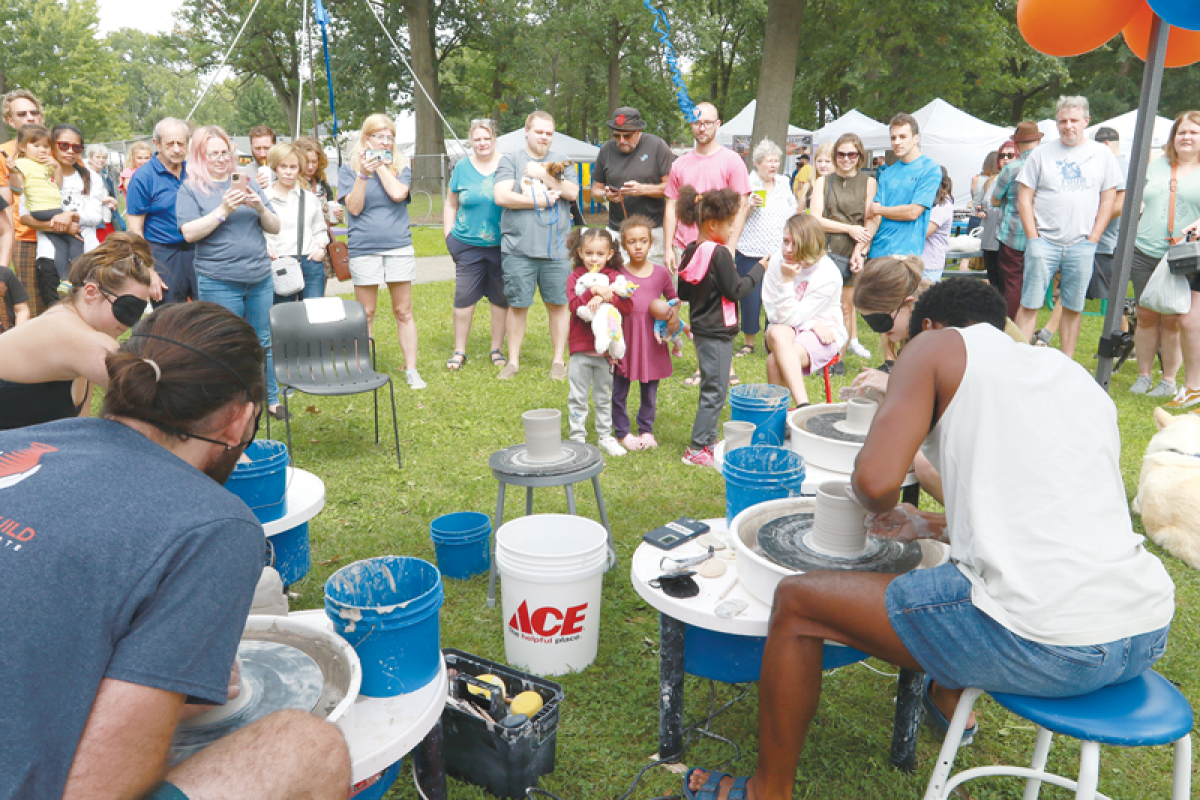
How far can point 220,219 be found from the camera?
4688 millimetres

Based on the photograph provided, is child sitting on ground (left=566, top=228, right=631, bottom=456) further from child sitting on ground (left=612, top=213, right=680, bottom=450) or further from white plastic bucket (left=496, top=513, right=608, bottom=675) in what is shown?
white plastic bucket (left=496, top=513, right=608, bottom=675)

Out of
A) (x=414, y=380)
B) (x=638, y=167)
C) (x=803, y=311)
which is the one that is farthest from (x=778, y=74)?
(x=414, y=380)

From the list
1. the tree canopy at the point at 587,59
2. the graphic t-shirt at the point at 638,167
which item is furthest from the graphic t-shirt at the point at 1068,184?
the tree canopy at the point at 587,59

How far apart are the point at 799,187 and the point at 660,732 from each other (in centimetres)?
965

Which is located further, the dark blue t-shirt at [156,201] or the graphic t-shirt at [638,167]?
the graphic t-shirt at [638,167]

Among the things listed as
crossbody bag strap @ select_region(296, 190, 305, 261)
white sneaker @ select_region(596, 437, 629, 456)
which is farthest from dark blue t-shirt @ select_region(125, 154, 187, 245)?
white sneaker @ select_region(596, 437, 629, 456)

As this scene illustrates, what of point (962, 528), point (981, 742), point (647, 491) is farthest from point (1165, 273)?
point (962, 528)

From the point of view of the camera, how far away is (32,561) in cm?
119

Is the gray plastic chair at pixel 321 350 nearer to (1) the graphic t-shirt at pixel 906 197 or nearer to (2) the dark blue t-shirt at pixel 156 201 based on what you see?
(2) the dark blue t-shirt at pixel 156 201

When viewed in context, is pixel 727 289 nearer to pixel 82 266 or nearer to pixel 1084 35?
pixel 1084 35

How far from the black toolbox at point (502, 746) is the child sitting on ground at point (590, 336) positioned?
246 cm

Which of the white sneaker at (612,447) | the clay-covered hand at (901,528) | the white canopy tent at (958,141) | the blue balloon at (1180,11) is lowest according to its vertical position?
the white sneaker at (612,447)

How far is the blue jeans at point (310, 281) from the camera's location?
6004mm

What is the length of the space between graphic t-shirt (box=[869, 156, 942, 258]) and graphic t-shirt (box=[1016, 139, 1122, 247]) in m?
0.73
